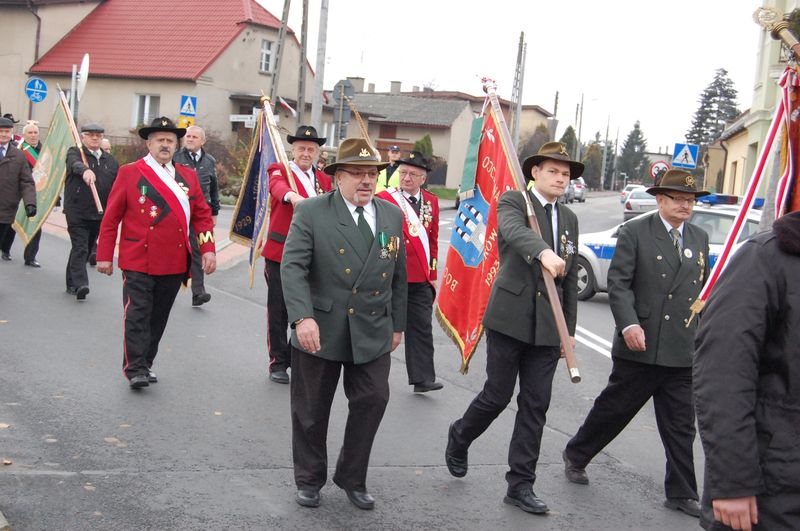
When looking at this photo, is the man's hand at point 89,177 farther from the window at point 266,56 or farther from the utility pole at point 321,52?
the window at point 266,56

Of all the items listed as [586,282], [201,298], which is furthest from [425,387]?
[586,282]

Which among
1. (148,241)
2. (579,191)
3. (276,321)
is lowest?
(276,321)

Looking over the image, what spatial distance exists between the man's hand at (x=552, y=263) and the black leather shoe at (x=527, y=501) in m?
1.19

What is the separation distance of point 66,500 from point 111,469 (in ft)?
1.89

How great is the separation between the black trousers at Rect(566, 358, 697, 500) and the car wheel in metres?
9.78

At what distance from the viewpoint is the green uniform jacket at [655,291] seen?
19.2 feet

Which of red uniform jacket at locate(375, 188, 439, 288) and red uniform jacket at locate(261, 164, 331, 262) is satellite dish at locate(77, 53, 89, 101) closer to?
red uniform jacket at locate(261, 164, 331, 262)

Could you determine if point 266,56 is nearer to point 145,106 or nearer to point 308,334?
point 145,106

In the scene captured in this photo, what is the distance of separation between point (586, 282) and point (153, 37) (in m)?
37.9

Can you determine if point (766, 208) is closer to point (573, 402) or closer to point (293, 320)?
point (293, 320)

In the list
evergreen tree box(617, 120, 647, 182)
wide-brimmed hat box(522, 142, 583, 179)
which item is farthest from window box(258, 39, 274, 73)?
evergreen tree box(617, 120, 647, 182)

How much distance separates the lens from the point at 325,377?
18.1 ft

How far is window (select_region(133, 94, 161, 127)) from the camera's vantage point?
47.7 meters

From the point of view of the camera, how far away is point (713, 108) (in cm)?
11638
